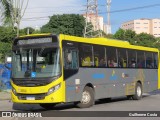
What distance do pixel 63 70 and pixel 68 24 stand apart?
79.3m

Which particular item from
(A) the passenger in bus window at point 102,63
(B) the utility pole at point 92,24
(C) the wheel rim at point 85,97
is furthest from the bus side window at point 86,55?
(B) the utility pole at point 92,24

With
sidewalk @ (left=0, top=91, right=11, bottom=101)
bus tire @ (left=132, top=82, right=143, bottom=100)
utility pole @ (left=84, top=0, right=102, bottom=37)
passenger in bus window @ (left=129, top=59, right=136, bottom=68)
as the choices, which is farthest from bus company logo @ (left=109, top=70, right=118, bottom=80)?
utility pole @ (left=84, top=0, right=102, bottom=37)

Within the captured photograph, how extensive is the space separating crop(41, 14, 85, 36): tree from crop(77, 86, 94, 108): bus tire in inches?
2960

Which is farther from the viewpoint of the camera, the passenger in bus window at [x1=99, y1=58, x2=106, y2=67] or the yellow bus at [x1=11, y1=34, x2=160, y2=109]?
the passenger in bus window at [x1=99, y1=58, x2=106, y2=67]

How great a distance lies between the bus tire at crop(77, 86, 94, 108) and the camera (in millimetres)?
17266

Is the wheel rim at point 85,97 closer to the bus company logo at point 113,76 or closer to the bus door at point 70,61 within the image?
the bus door at point 70,61

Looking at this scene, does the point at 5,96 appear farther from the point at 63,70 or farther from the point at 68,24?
the point at 68,24

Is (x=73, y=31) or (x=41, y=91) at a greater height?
(x=73, y=31)

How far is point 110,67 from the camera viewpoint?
65.0ft

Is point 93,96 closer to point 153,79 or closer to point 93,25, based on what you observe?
point 153,79

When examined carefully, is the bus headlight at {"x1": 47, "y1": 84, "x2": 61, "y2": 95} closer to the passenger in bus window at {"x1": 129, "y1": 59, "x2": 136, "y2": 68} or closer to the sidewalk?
the passenger in bus window at {"x1": 129, "y1": 59, "x2": 136, "y2": 68}

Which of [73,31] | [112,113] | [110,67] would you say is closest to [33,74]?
[112,113]

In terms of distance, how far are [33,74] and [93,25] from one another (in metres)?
87.4

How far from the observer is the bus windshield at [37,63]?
1559 centimetres
